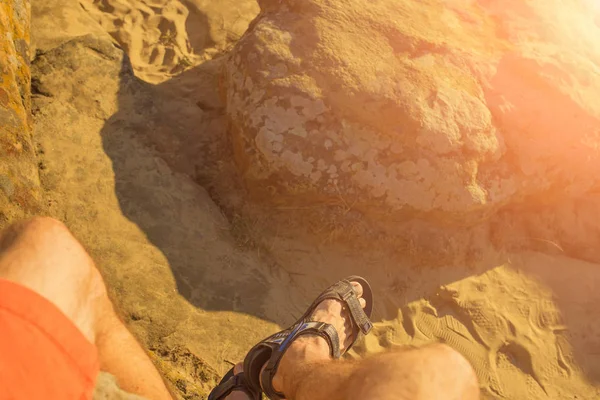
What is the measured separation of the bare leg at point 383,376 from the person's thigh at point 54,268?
0.77m

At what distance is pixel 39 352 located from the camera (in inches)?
53.1

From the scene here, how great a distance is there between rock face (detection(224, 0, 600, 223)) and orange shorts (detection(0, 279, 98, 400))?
1594mm

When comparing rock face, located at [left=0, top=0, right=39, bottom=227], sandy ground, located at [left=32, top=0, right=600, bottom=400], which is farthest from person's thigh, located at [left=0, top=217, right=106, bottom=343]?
sandy ground, located at [left=32, top=0, right=600, bottom=400]

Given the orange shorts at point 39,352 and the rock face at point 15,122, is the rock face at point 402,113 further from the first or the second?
the orange shorts at point 39,352

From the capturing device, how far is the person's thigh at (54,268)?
1.66 m

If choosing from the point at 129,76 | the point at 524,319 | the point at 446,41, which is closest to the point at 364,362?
the point at 524,319

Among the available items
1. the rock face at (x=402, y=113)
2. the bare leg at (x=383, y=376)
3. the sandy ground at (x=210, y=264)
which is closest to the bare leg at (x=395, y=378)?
the bare leg at (x=383, y=376)

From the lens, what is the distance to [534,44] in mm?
3328

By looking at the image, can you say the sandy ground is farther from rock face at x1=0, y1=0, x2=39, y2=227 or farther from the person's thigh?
the person's thigh

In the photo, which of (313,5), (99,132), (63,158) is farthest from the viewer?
(313,5)

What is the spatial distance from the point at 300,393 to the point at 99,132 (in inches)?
73.9

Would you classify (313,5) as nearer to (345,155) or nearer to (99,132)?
(345,155)

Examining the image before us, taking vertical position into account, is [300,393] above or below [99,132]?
above

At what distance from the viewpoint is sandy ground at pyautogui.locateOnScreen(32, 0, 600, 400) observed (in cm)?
254
